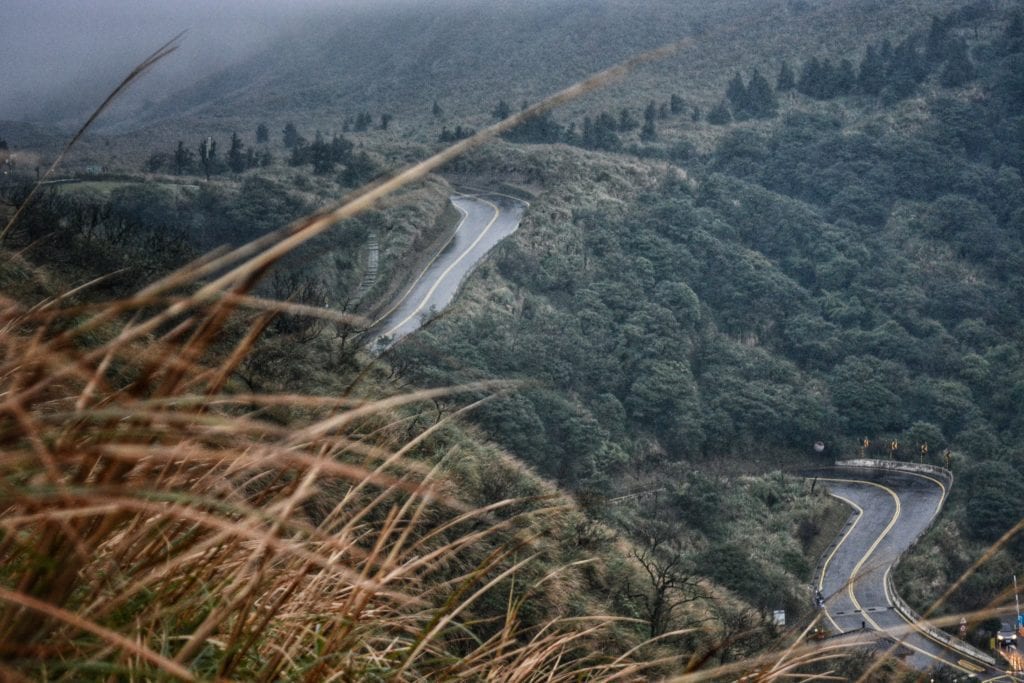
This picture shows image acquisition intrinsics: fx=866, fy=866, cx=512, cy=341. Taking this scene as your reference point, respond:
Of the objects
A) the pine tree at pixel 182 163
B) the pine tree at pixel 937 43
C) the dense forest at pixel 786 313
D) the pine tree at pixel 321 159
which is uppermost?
the pine tree at pixel 182 163

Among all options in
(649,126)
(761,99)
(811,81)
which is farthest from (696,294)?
(811,81)

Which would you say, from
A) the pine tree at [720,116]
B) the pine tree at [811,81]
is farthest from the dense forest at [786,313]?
the pine tree at [811,81]

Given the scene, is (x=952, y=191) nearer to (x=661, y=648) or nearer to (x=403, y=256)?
(x=403, y=256)

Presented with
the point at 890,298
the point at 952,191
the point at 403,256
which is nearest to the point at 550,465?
the point at 403,256

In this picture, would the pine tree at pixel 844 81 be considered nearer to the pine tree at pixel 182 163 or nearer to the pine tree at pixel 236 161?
the pine tree at pixel 236 161

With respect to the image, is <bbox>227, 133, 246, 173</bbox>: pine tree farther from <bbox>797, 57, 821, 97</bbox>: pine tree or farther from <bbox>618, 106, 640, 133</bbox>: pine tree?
<bbox>797, 57, 821, 97</bbox>: pine tree

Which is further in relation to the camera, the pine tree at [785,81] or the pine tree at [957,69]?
the pine tree at [785,81]
